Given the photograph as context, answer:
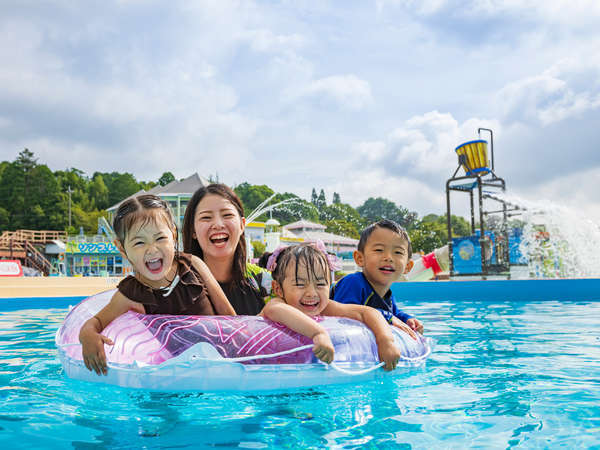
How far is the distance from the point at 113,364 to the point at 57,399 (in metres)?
0.36

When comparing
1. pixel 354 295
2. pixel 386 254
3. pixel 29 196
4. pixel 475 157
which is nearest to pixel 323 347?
pixel 354 295

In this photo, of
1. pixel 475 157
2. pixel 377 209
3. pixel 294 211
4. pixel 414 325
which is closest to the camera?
pixel 414 325

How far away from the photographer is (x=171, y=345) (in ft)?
8.46

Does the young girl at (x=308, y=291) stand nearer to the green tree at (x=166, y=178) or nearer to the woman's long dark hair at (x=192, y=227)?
the woman's long dark hair at (x=192, y=227)

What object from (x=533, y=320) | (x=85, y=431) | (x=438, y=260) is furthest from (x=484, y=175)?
(x=85, y=431)

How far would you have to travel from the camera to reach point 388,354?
9.36 ft

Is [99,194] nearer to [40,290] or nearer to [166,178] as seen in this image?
[166,178]

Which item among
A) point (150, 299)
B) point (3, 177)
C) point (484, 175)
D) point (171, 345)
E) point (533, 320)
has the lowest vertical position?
point (533, 320)

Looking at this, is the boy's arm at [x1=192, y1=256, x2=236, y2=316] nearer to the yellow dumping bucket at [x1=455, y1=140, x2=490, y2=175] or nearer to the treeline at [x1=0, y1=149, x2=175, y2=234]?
the yellow dumping bucket at [x1=455, y1=140, x2=490, y2=175]

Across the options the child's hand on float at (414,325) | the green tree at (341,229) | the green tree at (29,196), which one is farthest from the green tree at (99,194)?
the child's hand on float at (414,325)

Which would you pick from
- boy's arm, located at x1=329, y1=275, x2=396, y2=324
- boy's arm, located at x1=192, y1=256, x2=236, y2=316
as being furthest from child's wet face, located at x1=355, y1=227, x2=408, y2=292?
boy's arm, located at x1=192, y1=256, x2=236, y2=316

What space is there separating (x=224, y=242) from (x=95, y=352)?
0.99m

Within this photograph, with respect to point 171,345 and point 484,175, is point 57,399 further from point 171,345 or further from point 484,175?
point 484,175

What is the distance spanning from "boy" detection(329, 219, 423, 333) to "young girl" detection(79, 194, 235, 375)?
894mm
